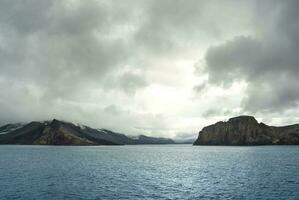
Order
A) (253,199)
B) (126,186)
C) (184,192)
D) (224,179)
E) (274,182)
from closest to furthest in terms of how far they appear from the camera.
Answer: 1. (253,199)
2. (184,192)
3. (126,186)
4. (274,182)
5. (224,179)

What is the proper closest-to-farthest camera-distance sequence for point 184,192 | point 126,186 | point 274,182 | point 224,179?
point 184,192, point 126,186, point 274,182, point 224,179

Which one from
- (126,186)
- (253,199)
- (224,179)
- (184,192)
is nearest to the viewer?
(253,199)

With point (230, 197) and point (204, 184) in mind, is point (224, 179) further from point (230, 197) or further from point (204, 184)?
point (230, 197)

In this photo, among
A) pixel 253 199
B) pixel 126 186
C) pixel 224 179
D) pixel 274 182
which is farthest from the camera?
pixel 224 179

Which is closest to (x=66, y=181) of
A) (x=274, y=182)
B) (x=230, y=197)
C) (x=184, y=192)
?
(x=184, y=192)

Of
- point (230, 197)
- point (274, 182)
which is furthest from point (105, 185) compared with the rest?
point (274, 182)

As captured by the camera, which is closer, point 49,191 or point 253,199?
point 253,199

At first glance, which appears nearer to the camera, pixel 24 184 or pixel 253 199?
pixel 253 199

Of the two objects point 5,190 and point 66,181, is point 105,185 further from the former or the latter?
point 5,190

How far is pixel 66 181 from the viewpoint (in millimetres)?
82375

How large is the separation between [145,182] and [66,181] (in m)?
22.9

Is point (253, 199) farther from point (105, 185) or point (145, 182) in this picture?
point (105, 185)

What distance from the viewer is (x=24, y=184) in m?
76.1

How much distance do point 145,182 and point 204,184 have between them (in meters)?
16.6
